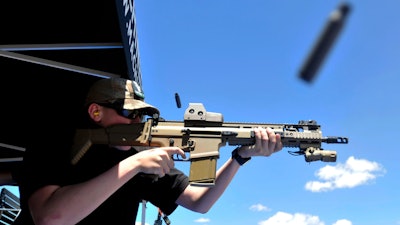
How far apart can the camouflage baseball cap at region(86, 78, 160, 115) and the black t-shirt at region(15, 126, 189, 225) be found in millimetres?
319

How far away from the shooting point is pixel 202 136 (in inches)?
129

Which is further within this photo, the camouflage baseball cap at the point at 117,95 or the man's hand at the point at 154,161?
the camouflage baseball cap at the point at 117,95

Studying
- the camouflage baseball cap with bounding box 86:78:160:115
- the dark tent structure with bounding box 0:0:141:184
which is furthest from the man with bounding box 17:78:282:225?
the dark tent structure with bounding box 0:0:141:184

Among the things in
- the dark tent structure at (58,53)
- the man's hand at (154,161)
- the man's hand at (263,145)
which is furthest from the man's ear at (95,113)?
the man's hand at (263,145)

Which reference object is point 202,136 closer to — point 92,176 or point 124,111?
→ point 124,111

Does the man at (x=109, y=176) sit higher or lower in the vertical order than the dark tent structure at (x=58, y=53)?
lower

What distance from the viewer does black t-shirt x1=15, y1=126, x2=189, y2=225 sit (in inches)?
97.8

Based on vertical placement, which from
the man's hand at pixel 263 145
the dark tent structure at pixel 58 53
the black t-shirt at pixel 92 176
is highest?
the dark tent structure at pixel 58 53

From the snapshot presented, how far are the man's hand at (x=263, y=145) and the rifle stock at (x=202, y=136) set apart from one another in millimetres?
47

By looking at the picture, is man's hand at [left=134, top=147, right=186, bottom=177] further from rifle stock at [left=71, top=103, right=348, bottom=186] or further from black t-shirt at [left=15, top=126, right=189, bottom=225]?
rifle stock at [left=71, top=103, right=348, bottom=186]

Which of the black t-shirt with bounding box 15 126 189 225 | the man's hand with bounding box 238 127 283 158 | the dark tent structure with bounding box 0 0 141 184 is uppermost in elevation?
the dark tent structure with bounding box 0 0 141 184

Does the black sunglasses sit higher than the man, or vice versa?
the black sunglasses

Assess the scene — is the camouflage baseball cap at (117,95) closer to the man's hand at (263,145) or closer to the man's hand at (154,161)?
the man's hand at (154,161)

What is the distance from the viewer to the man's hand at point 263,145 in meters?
3.25
